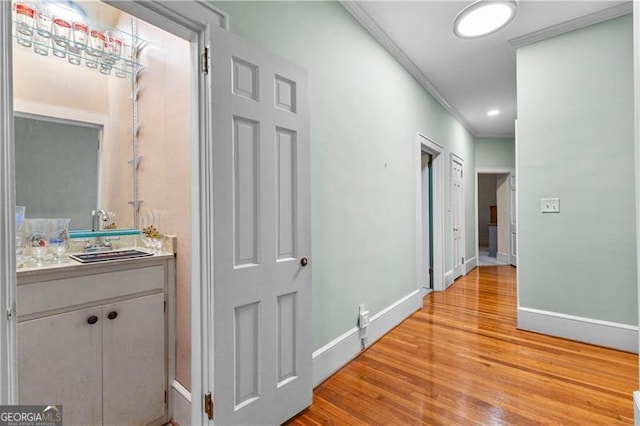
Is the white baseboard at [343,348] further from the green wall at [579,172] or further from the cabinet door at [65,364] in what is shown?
the green wall at [579,172]

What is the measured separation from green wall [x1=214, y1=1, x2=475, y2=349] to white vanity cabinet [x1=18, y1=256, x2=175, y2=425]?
941mm

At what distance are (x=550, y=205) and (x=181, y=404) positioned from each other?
3.35 metres

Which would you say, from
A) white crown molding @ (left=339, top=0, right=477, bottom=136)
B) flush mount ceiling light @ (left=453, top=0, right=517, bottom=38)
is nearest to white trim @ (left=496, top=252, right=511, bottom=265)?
white crown molding @ (left=339, top=0, right=477, bottom=136)

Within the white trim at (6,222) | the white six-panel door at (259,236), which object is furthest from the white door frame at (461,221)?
the white trim at (6,222)

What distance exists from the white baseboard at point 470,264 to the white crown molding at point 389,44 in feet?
9.41

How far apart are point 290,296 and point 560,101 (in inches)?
118

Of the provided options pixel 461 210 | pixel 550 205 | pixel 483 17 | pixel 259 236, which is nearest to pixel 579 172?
pixel 550 205

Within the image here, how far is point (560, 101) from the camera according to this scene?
2.70 meters

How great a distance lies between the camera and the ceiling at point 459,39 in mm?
2344

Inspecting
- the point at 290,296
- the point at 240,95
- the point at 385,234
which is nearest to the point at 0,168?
the point at 240,95

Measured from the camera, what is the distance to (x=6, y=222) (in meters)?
0.83

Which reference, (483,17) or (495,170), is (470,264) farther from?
(483,17)

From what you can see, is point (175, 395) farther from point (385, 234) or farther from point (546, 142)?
point (546, 142)

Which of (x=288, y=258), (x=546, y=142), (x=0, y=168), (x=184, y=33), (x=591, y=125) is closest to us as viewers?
(x=0, y=168)
